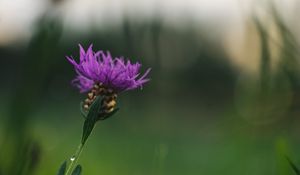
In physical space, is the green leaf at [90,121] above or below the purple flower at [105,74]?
below

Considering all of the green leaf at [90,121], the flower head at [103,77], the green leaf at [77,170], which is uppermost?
the flower head at [103,77]

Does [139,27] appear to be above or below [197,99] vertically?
above

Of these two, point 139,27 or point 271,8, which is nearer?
point 271,8

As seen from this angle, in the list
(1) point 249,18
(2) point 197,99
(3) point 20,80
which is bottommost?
(2) point 197,99

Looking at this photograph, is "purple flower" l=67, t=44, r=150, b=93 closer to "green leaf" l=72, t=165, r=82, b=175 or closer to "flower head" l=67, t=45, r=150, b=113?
"flower head" l=67, t=45, r=150, b=113

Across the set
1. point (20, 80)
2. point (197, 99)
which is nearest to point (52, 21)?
point (20, 80)

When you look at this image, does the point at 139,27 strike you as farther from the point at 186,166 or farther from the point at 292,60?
the point at 186,166

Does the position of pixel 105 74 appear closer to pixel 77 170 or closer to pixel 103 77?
pixel 103 77

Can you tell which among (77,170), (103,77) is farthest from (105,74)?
(77,170)

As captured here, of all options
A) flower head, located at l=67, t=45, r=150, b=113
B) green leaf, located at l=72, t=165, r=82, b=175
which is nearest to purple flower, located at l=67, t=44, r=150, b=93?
flower head, located at l=67, t=45, r=150, b=113

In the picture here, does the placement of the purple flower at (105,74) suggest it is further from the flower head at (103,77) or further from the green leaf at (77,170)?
the green leaf at (77,170)

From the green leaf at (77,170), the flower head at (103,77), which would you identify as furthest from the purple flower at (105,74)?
the green leaf at (77,170)
